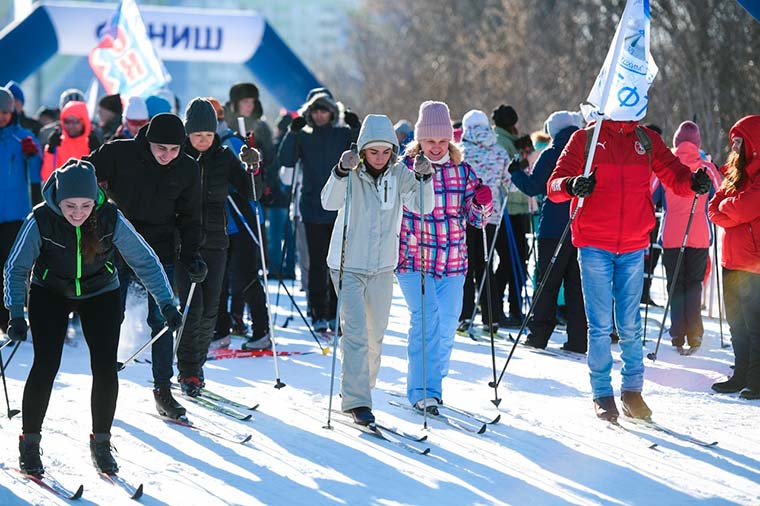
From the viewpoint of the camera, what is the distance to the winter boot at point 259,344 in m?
9.73

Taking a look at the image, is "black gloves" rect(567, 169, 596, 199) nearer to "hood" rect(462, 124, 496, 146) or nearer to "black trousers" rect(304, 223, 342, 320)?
"hood" rect(462, 124, 496, 146)

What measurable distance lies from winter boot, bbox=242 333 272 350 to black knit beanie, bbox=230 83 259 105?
2912mm

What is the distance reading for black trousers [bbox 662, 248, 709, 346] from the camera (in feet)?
32.4

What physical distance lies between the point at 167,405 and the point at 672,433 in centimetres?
284

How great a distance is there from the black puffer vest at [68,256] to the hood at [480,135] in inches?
197

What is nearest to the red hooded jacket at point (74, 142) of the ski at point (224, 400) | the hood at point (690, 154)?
the ski at point (224, 400)

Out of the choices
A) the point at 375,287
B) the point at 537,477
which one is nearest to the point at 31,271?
the point at 375,287

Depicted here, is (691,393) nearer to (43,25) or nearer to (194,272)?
(194,272)

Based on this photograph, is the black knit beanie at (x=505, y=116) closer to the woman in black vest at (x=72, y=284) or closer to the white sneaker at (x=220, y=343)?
the white sneaker at (x=220, y=343)

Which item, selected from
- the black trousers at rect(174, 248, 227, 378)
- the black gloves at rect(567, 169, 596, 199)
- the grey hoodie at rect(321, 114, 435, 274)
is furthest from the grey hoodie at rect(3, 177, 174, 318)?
the black gloves at rect(567, 169, 596, 199)

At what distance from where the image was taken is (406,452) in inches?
250

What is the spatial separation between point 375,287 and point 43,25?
9.58 meters

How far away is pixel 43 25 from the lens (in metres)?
15.0

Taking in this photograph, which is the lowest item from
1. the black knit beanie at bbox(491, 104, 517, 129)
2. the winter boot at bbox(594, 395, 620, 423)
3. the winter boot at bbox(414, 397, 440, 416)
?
the winter boot at bbox(414, 397, 440, 416)
